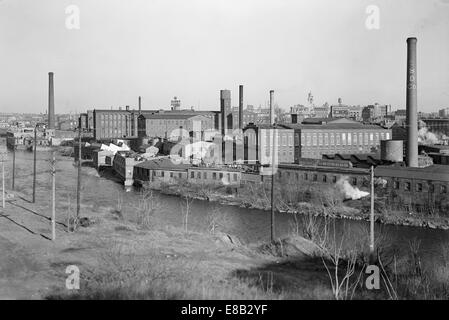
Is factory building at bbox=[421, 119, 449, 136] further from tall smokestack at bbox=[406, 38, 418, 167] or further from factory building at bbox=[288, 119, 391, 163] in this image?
tall smokestack at bbox=[406, 38, 418, 167]

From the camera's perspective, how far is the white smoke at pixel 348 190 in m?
20.5

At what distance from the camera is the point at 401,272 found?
8906mm

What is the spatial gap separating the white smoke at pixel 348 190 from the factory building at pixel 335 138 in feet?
29.0

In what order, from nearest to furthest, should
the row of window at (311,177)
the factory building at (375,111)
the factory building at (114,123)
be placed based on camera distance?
the row of window at (311,177)
the factory building at (114,123)
the factory building at (375,111)

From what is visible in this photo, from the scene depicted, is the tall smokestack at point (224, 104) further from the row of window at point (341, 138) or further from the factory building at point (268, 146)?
the row of window at point (341, 138)

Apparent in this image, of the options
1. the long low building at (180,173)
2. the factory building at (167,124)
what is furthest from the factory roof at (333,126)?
the factory building at (167,124)

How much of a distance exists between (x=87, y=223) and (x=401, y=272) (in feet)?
20.2

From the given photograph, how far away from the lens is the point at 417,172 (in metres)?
19.9

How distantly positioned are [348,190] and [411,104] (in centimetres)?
439

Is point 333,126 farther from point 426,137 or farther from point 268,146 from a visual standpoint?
point 426,137

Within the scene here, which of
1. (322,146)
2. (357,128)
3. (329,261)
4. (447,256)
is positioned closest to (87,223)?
(329,261)

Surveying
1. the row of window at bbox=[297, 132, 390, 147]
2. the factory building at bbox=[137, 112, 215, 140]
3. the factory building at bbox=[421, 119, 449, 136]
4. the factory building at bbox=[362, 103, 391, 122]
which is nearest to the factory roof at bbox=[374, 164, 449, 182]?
the row of window at bbox=[297, 132, 390, 147]

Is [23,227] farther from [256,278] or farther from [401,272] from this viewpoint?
[401,272]

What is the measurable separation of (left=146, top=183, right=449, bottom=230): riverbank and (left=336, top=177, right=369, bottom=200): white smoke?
0.61m
